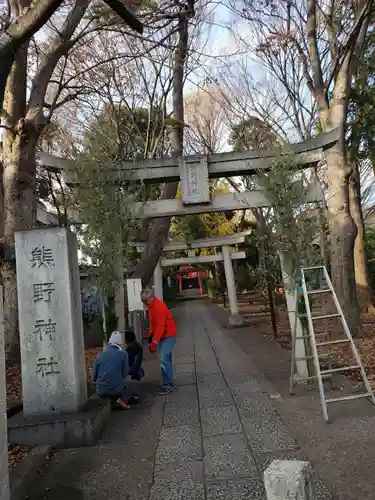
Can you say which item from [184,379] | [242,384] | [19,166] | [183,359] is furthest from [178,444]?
[19,166]

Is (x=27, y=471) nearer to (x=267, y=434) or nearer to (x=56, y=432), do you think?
(x=56, y=432)

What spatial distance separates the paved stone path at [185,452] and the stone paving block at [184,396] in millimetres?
14

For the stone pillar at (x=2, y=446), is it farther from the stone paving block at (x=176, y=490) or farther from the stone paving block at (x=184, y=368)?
the stone paving block at (x=184, y=368)

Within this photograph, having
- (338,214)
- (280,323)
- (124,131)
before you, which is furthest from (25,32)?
(280,323)

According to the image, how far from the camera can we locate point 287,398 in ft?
20.1

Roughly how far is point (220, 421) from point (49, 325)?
2.21m

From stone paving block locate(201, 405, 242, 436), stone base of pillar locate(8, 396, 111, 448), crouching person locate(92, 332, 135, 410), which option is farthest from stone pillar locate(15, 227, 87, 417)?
stone paving block locate(201, 405, 242, 436)

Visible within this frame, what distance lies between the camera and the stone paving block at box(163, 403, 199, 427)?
5.44 meters

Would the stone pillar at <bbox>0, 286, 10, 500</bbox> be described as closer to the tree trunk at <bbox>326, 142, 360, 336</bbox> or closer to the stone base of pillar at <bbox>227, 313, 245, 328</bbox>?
the tree trunk at <bbox>326, 142, 360, 336</bbox>

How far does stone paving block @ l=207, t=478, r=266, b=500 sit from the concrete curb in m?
1.42

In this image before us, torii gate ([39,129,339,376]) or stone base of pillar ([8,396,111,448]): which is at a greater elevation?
torii gate ([39,129,339,376])

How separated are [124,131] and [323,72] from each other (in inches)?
265

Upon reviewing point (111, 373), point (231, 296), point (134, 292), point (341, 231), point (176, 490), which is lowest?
point (176, 490)

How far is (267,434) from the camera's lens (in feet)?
15.6
